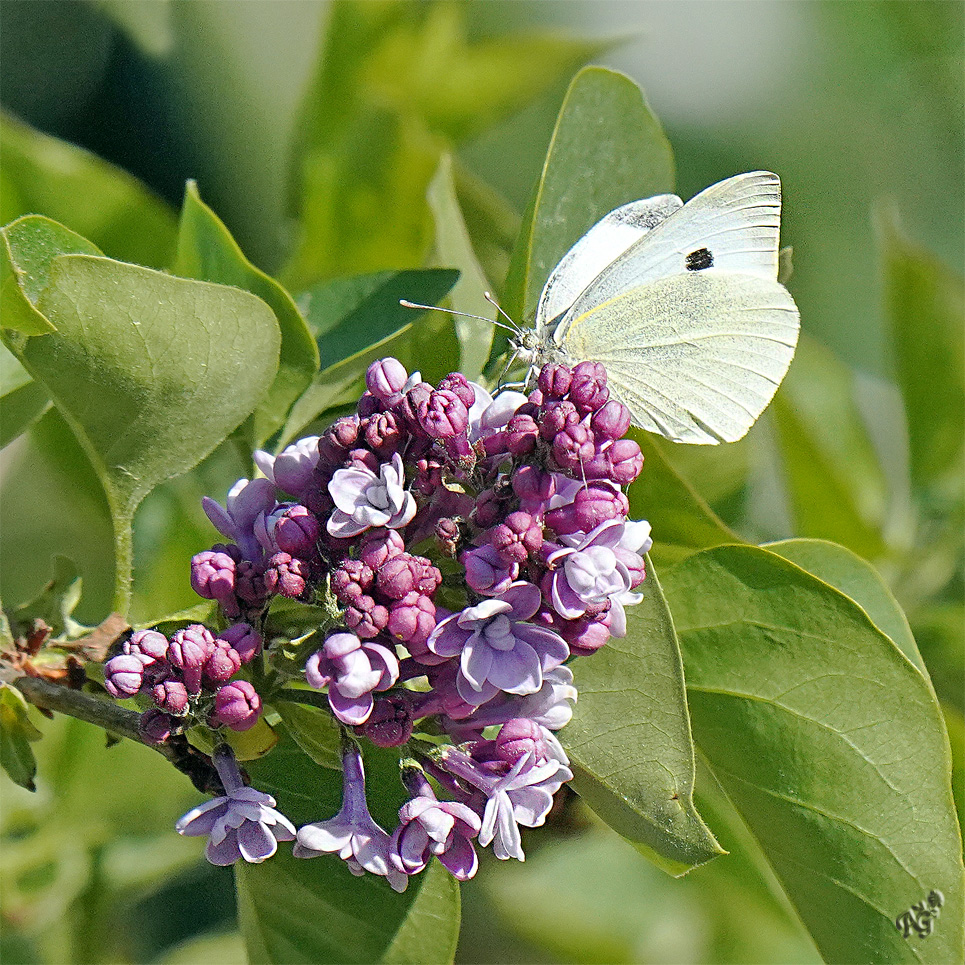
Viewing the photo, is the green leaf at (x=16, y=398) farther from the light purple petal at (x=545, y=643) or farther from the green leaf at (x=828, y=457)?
the green leaf at (x=828, y=457)

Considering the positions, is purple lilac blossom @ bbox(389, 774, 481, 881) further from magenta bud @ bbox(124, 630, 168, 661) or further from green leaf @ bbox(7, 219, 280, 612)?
green leaf @ bbox(7, 219, 280, 612)

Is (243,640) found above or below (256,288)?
below

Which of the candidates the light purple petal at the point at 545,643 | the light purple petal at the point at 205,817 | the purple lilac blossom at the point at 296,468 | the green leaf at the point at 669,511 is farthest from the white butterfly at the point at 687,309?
the light purple petal at the point at 205,817

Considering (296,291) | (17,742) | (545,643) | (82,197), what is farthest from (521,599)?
(82,197)

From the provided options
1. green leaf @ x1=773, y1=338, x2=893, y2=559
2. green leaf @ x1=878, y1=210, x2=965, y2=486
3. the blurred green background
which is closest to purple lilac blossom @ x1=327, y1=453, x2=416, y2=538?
the blurred green background

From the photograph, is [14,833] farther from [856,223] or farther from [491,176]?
[856,223]

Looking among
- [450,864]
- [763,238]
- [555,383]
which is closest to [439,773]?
[450,864]

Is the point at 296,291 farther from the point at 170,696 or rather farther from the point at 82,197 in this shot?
the point at 170,696
